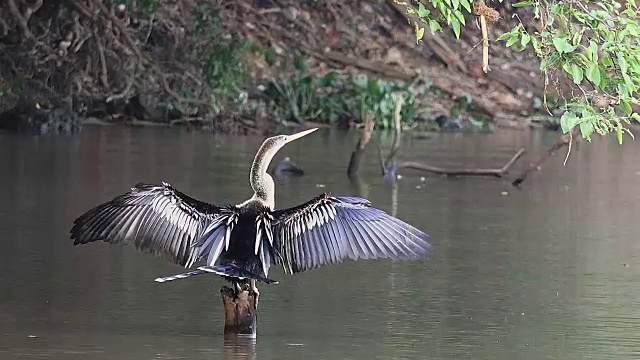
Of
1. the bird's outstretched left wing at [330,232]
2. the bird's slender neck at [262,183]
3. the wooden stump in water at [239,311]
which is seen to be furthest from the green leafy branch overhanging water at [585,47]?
the wooden stump in water at [239,311]

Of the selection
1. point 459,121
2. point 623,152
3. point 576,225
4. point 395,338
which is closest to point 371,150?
point 623,152

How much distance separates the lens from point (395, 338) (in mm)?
7410

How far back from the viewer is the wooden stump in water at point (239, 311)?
7164mm

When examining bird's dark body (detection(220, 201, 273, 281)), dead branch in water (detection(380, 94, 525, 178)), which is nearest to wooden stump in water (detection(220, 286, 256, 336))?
bird's dark body (detection(220, 201, 273, 281))

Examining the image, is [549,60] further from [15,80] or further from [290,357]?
[15,80]

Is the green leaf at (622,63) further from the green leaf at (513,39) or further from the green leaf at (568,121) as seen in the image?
the green leaf at (513,39)

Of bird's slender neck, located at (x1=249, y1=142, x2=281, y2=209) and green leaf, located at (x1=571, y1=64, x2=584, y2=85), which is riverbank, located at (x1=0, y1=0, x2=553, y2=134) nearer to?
bird's slender neck, located at (x1=249, y1=142, x2=281, y2=209)

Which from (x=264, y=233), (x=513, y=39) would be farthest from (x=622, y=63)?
(x=264, y=233)

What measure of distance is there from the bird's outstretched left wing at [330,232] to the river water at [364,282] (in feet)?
1.56

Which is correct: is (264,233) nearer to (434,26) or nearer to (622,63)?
(434,26)

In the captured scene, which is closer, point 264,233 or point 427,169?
point 264,233

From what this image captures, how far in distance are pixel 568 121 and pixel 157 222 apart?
2136 mm

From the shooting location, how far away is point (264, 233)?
7.01 meters

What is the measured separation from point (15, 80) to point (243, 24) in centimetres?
642
